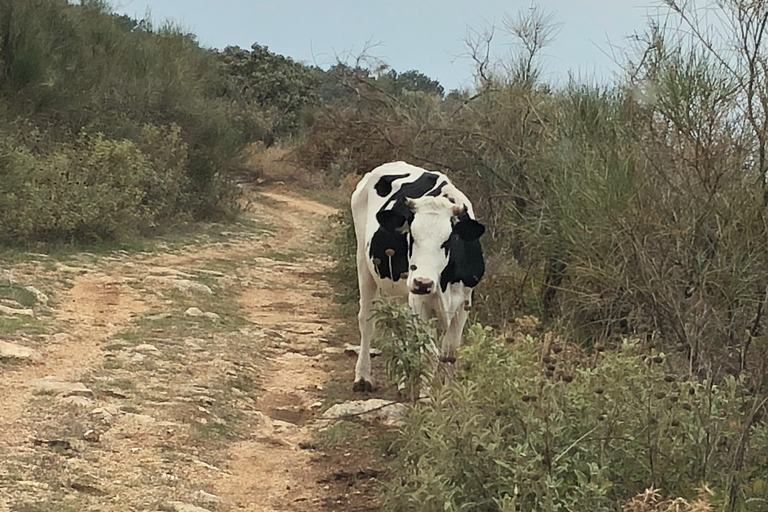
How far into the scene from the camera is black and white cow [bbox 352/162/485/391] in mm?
6105

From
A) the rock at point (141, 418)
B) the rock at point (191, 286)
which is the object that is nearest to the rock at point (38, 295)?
the rock at point (191, 286)

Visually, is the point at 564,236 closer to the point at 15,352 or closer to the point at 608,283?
the point at 608,283

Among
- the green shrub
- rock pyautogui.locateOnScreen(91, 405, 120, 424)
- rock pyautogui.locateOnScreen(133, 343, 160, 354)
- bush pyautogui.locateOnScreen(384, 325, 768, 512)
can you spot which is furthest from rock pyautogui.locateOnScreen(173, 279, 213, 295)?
bush pyautogui.locateOnScreen(384, 325, 768, 512)

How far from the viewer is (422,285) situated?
5.82m

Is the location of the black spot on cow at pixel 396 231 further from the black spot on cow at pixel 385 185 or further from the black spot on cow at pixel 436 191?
the black spot on cow at pixel 385 185

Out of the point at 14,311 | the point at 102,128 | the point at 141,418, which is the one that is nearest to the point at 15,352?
the point at 14,311

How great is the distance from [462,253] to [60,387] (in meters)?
2.79

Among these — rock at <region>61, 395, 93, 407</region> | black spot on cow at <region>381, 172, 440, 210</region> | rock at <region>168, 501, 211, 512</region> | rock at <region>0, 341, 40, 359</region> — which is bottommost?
rock at <region>168, 501, 211, 512</region>

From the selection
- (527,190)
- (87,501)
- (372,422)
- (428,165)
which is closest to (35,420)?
(87,501)

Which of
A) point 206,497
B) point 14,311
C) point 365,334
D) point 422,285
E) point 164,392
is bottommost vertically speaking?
point 206,497

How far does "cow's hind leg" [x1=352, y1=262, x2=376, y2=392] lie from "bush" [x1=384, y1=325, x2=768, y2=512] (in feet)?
8.37

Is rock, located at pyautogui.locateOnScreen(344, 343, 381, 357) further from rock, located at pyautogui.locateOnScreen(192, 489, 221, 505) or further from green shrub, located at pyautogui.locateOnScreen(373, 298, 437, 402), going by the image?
→ rock, located at pyautogui.locateOnScreen(192, 489, 221, 505)

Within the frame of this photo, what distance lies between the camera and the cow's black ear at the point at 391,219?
640 centimetres

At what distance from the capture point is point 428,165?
33.3 feet
